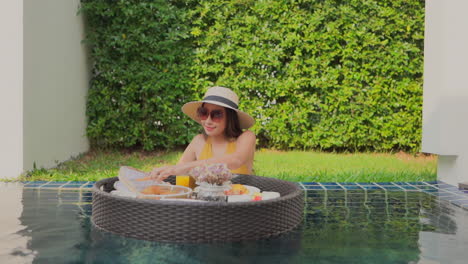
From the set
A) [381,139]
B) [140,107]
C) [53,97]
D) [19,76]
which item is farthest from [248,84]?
[19,76]

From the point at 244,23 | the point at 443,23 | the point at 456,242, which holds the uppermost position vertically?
the point at 244,23

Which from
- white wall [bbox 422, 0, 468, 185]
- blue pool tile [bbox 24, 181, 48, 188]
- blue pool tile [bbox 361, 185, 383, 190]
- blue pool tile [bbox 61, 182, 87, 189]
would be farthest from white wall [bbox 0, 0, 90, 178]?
white wall [bbox 422, 0, 468, 185]

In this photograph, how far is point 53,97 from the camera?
718cm

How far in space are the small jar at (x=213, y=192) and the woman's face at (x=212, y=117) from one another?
1.02 metres

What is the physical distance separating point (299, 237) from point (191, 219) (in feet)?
2.67

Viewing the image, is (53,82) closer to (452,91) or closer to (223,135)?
(223,135)

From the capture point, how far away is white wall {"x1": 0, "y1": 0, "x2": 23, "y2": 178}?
6.09m

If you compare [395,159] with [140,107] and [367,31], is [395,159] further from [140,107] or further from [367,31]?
[140,107]

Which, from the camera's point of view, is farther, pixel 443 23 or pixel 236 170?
pixel 443 23

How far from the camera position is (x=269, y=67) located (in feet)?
29.5

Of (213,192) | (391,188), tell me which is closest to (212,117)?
(213,192)

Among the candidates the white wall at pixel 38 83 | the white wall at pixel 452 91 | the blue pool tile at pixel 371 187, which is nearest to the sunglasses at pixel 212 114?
the blue pool tile at pixel 371 187

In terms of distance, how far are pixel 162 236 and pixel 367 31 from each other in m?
7.19

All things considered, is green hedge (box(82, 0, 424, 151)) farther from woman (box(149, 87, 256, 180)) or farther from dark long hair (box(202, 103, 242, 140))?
dark long hair (box(202, 103, 242, 140))
